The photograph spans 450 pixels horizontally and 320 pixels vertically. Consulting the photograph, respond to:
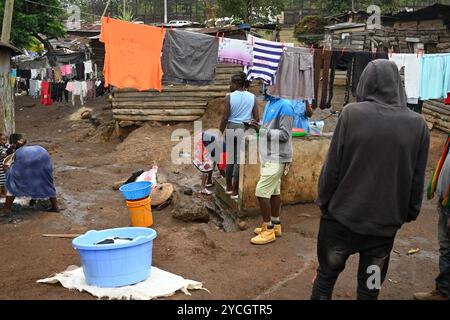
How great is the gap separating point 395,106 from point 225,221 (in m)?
4.49

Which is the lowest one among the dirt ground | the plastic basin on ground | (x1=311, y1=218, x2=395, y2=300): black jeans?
the dirt ground

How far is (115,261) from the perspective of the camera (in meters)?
3.99

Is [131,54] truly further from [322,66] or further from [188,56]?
[322,66]

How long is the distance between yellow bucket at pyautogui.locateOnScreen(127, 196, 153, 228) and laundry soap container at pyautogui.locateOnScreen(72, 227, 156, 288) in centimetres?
199

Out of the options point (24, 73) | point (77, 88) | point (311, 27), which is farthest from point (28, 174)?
point (311, 27)

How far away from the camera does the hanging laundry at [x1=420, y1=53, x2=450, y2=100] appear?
9.23m

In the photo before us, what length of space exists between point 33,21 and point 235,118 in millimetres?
17077

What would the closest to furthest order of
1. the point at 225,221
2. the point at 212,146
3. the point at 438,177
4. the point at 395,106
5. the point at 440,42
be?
the point at 395,106 → the point at 438,177 → the point at 225,221 → the point at 212,146 → the point at 440,42

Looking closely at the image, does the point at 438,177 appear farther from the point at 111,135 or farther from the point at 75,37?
the point at 75,37

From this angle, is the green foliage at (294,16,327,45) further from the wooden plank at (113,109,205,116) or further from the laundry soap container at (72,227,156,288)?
the laundry soap container at (72,227,156,288)

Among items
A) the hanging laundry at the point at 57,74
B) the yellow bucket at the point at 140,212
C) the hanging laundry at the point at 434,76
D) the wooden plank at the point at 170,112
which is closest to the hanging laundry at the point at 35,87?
the hanging laundry at the point at 57,74

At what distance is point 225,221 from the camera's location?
22.9 ft

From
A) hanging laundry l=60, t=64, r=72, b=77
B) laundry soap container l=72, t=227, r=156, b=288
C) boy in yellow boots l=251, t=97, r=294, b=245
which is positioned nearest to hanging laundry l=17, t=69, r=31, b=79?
hanging laundry l=60, t=64, r=72, b=77

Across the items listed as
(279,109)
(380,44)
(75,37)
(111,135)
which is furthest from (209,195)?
(75,37)
